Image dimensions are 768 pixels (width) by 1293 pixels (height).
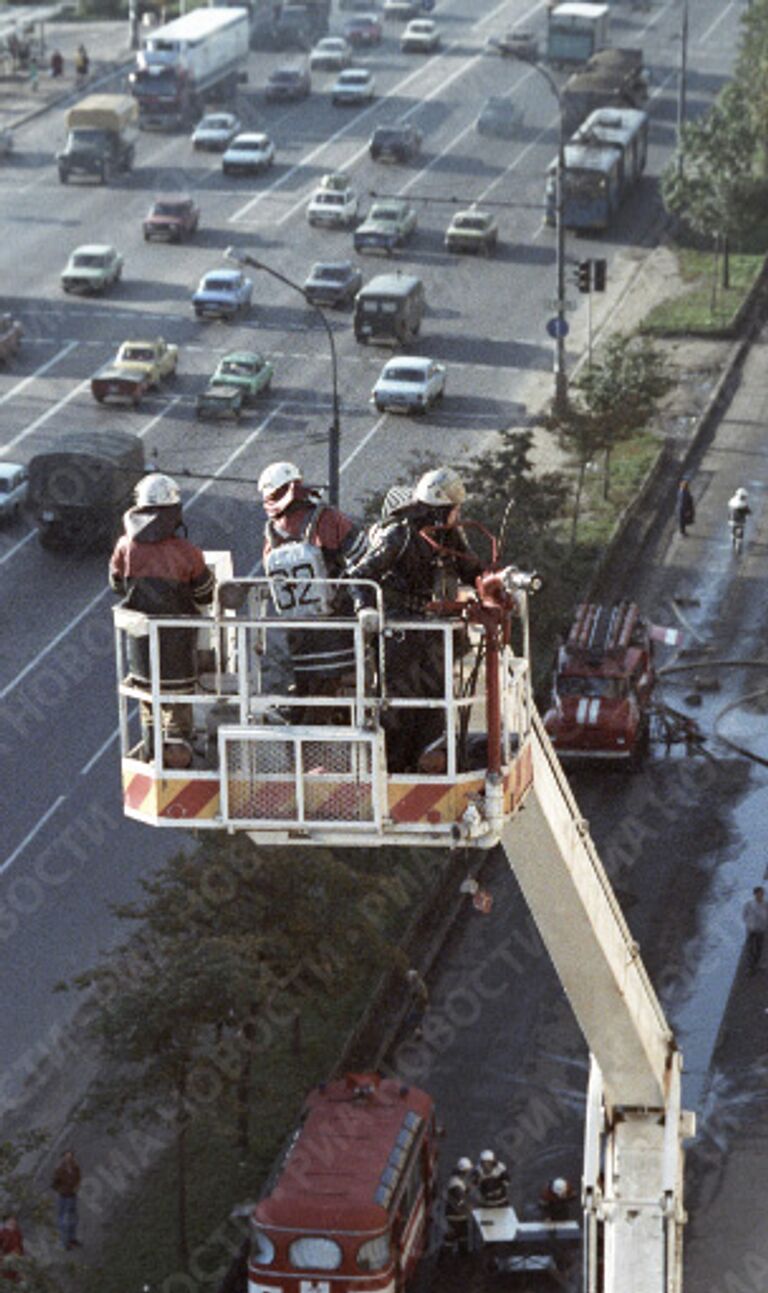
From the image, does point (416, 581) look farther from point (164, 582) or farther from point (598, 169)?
point (598, 169)

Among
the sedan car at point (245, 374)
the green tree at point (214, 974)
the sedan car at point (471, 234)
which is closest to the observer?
the green tree at point (214, 974)

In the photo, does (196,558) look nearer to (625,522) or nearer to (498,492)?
(498,492)

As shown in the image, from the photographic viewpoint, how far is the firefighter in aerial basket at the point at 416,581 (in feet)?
70.4

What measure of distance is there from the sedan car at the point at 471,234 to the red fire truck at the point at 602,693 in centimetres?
3678

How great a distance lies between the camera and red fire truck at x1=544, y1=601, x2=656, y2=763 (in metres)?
52.6

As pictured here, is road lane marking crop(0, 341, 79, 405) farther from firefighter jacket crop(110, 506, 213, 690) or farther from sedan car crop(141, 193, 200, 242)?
firefighter jacket crop(110, 506, 213, 690)

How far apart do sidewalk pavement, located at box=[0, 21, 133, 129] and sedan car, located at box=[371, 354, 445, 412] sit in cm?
3501

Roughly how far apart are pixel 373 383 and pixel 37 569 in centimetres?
1621

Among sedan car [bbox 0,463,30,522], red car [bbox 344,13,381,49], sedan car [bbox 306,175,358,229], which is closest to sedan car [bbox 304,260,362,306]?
sedan car [bbox 306,175,358,229]

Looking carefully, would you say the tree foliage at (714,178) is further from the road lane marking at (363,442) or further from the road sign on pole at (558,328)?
the road lane marking at (363,442)

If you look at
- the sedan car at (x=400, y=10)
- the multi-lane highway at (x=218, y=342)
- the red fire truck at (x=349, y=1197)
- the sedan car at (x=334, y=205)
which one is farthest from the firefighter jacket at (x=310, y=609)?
the sedan car at (x=400, y=10)

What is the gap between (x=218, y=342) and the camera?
81625mm

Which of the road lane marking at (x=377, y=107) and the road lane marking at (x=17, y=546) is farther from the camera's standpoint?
the road lane marking at (x=377, y=107)

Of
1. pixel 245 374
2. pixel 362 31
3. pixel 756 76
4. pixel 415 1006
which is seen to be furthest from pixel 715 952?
pixel 362 31
